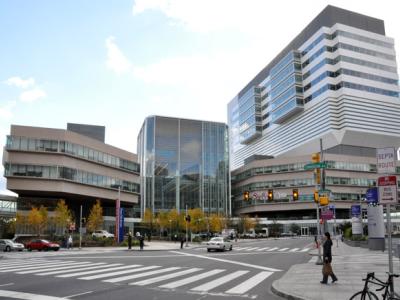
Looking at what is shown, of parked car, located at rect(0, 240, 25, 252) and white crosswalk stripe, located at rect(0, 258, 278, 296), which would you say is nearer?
white crosswalk stripe, located at rect(0, 258, 278, 296)

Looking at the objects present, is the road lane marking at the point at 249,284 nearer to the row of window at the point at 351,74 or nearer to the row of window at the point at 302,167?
the row of window at the point at 302,167

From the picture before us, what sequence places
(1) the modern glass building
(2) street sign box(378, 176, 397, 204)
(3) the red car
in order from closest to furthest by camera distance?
→ (2) street sign box(378, 176, 397, 204)
(3) the red car
(1) the modern glass building

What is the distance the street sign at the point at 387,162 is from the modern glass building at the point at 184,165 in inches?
4593

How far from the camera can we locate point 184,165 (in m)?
132

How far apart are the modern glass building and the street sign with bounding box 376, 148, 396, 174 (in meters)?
117

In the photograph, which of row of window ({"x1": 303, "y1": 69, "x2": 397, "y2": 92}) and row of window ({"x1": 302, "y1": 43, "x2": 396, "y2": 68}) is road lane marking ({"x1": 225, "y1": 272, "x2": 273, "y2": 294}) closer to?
row of window ({"x1": 303, "y1": 69, "x2": 397, "y2": 92})

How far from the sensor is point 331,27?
397ft

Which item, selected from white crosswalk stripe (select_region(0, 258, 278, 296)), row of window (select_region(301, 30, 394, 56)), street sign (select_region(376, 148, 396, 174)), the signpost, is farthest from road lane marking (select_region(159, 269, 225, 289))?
row of window (select_region(301, 30, 394, 56))

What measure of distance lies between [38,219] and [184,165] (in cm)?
6882

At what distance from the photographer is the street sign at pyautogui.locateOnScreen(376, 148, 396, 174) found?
11109mm

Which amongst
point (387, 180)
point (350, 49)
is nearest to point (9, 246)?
point (387, 180)

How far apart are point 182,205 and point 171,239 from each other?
49250mm

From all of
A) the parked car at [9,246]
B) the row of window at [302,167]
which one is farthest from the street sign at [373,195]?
the row of window at [302,167]

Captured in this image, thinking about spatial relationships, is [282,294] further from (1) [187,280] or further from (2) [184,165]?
(2) [184,165]
